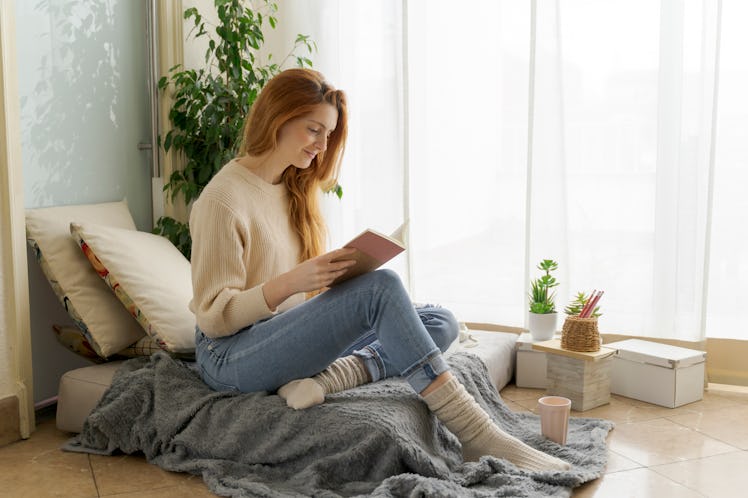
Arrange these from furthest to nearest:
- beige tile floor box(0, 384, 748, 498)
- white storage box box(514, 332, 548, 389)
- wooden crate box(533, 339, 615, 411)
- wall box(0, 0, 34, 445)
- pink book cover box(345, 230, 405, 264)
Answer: white storage box box(514, 332, 548, 389) < wooden crate box(533, 339, 615, 411) < wall box(0, 0, 34, 445) < beige tile floor box(0, 384, 748, 498) < pink book cover box(345, 230, 405, 264)

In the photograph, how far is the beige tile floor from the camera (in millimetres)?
1882

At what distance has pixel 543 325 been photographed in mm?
2791

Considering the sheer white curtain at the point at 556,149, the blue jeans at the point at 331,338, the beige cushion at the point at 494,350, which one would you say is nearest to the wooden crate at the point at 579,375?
the beige cushion at the point at 494,350

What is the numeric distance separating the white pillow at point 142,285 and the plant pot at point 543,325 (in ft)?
3.87

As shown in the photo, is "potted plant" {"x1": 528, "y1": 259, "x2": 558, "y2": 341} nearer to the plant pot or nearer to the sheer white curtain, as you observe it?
the plant pot

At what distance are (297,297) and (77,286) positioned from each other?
0.66 metres

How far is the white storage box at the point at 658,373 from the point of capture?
8.41 ft

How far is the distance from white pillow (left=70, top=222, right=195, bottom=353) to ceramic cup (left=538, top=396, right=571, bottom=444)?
3.34 ft

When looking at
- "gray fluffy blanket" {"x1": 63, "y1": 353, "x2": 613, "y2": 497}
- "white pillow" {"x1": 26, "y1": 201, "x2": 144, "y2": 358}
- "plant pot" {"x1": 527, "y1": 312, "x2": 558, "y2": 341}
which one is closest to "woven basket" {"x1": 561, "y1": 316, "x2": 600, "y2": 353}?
"plant pot" {"x1": 527, "y1": 312, "x2": 558, "y2": 341}

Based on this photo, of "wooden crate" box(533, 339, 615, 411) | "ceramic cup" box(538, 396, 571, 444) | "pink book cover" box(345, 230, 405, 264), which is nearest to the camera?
"pink book cover" box(345, 230, 405, 264)

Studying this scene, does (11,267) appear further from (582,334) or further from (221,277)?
(582,334)

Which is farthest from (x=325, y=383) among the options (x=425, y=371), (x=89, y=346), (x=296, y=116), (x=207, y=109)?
(x=207, y=109)

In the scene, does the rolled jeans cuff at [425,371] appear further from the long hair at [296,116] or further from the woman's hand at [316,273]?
the long hair at [296,116]

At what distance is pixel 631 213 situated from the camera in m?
2.96
